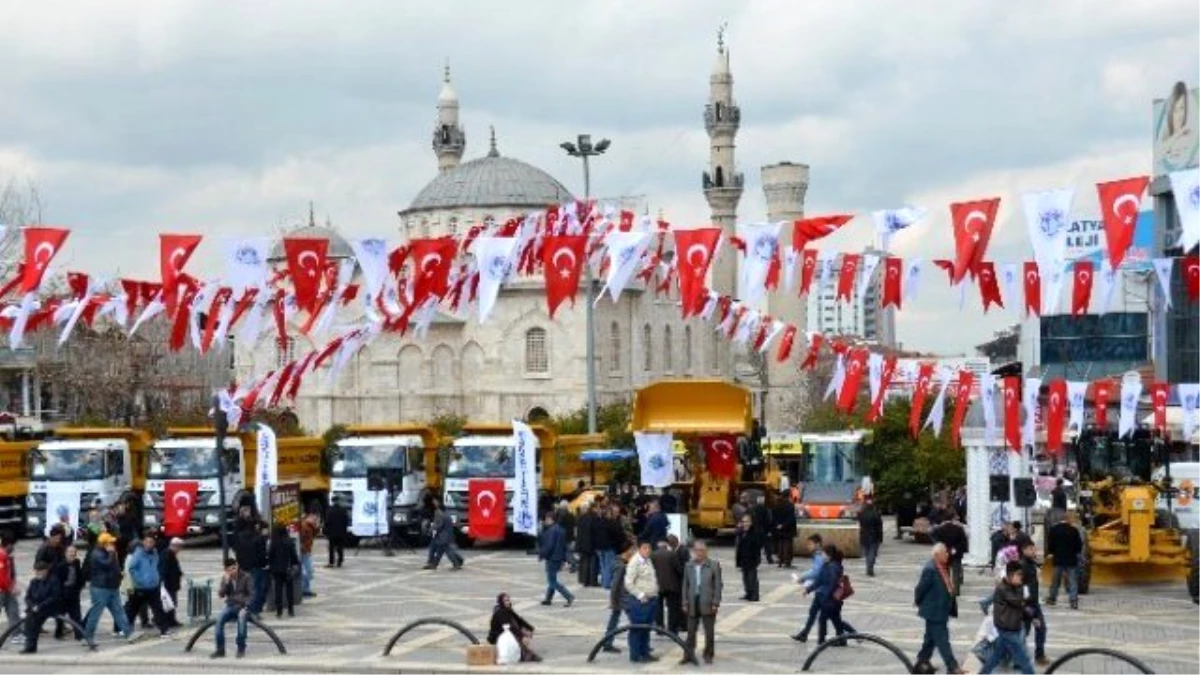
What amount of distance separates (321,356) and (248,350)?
62836mm

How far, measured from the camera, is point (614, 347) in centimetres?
9319

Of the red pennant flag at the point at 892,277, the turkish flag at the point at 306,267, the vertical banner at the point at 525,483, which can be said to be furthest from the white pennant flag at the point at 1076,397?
the turkish flag at the point at 306,267

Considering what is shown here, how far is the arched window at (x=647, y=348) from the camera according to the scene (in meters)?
96.1

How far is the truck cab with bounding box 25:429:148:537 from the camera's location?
114 ft

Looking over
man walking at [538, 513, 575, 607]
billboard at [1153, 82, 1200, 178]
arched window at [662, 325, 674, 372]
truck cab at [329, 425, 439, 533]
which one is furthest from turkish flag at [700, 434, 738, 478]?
arched window at [662, 325, 674, 372]

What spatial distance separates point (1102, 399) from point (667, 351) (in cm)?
6456

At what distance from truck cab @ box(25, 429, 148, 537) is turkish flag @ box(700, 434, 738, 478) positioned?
11.6 meters

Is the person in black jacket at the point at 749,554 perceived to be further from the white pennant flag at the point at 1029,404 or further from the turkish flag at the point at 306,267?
the white pennant flag at the point at 1029,404

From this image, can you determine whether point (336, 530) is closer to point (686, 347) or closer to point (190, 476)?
point (190, 476)

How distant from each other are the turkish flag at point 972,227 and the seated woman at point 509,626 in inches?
277

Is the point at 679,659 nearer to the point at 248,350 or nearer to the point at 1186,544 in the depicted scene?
the point at 1186,544

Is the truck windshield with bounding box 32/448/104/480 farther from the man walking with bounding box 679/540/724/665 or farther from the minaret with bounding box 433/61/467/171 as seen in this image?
the minaret with bounding box 433/61/467/171

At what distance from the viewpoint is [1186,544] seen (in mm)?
26016

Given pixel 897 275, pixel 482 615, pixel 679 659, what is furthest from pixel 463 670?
pixel 897 275
